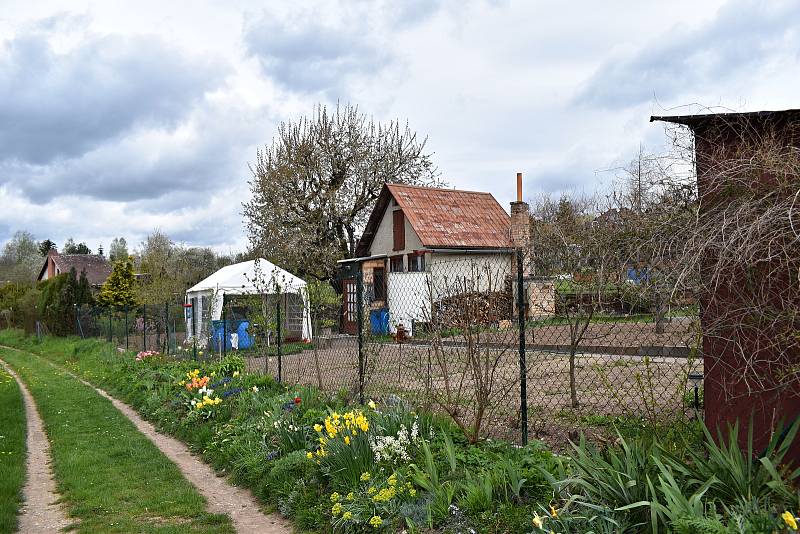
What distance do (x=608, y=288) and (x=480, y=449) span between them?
1.66 m

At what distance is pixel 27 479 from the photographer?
7.29 meters

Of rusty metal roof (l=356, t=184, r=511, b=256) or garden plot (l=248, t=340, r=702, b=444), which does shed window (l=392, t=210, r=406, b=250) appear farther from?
garden plot (l=248, t=340, r=702, b=444)

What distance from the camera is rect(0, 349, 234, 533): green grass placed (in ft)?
18.7

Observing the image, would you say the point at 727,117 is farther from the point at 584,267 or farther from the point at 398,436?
the point at 398,436

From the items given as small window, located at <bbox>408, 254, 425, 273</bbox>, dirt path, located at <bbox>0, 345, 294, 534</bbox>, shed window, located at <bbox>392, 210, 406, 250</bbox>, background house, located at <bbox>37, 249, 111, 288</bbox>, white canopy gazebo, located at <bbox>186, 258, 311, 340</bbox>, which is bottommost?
dirt path, located at <bbox>0, 345, 294, 534</bbox>

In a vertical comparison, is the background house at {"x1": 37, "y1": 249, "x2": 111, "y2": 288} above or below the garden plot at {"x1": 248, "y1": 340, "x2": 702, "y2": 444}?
above

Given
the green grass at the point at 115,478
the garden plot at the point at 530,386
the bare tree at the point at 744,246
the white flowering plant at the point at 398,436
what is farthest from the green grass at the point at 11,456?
the bare tree at the point at 744,246

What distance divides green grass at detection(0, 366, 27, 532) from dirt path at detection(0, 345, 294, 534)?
5.11 feet

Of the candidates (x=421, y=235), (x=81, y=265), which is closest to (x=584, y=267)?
(x=421, y=235)

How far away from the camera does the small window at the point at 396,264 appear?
81.6 feet

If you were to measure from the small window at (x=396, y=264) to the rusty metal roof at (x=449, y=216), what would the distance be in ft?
6.34

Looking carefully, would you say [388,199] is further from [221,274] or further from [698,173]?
[698,173]

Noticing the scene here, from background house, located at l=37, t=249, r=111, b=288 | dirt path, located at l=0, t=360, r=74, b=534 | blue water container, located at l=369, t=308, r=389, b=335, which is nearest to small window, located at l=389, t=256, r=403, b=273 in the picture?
blue water container, located at l=369, t=308, r=389, b=335

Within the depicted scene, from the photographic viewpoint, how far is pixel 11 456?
7.91 m
